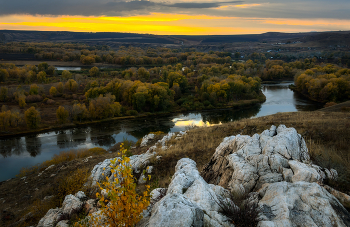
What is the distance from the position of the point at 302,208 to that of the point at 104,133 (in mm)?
41203

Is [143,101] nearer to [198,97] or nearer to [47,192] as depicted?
[198,97]

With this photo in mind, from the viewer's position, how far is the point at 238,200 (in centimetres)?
528

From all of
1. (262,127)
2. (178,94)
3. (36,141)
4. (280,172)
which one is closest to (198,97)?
(178,94)

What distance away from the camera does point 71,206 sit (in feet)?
28.7

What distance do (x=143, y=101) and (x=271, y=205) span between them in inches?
2032

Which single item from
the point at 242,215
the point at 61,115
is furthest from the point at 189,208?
the point at 61,115

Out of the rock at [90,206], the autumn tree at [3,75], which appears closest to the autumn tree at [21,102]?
→ the autumn tree at [3,75]

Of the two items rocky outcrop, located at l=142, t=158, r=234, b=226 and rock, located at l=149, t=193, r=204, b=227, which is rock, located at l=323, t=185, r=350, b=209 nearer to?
rocky outcrop, located at l=142, t=158, r=234, b=226

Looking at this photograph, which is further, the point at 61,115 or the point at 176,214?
the point at 61,115

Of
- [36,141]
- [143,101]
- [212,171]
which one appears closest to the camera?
[212,171]

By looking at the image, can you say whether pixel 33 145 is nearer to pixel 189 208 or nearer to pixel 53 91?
pixel 53 91

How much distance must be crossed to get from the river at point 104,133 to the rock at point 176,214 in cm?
2927

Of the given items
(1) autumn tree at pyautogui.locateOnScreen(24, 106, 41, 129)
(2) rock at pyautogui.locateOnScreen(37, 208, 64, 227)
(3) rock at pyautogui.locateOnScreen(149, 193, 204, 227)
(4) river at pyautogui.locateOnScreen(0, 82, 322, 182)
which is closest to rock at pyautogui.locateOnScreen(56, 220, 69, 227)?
(2) rock at pyautogui.locateOnScreen(37, 208, 64, 227)

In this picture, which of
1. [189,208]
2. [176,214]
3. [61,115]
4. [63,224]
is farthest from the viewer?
[61,115]
